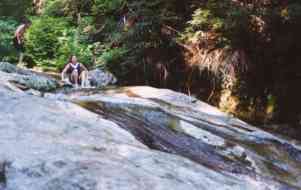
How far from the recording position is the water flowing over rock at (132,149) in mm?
3438

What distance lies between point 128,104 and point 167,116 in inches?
26.7

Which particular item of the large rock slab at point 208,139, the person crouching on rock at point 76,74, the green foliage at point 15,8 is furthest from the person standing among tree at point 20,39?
Result: the large rock slab at point 208,139

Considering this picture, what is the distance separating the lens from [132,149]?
4.33 m

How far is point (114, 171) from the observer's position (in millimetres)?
3537

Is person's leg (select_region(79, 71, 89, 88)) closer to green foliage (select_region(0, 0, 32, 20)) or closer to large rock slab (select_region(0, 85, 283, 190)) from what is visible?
large rock slab (select_region(0, 85, 283, 190))

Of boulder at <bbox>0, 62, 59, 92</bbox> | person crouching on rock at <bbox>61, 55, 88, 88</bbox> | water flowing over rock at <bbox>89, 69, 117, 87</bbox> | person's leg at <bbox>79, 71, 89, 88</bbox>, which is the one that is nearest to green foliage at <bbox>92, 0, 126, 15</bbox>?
water flowing over rock at <bbox>89, 69, 117, 87</bbox>

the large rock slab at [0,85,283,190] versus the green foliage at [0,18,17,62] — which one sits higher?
the green foliage at [0,18,17,62]

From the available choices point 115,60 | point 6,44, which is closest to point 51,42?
point 6,44

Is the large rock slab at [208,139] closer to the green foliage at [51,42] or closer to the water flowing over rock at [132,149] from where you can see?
the water flowing over rock at [132,149]

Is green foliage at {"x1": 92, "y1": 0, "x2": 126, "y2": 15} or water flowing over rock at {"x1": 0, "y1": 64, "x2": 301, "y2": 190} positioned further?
green foliage at {"x1": 92, "y1": 0, "x2": 126, "y2": 15}

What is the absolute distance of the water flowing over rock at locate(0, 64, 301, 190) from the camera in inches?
135

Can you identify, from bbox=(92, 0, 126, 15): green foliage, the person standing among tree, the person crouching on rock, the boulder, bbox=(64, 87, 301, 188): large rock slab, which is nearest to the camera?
bbox=(64, 87, 301, 188): large rock slab

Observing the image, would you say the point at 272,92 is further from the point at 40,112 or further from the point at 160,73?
the point at 40,112

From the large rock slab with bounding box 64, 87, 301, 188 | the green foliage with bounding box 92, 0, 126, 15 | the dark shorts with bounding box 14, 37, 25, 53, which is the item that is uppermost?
the green foliage with bounding box 92, 0, 126, 15
